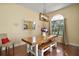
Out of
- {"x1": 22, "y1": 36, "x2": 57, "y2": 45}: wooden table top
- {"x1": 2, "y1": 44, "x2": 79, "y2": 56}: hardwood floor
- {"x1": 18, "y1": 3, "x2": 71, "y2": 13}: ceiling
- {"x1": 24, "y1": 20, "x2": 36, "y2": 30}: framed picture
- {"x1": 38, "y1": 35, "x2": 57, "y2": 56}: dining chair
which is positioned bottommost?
{"x1": 2, "y1": 44, "x2": 79, "y2": 56}: hardwood floor

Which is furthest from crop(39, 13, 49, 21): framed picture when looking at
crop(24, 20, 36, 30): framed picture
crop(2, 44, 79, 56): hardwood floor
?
crop(2, 44, 79, 56): hardwood floor

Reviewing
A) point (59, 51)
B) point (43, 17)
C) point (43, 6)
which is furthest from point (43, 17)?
point (59, 51)

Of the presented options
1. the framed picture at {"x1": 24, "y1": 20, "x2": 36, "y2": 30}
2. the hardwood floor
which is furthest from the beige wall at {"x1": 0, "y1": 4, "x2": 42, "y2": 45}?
the hardwood floor

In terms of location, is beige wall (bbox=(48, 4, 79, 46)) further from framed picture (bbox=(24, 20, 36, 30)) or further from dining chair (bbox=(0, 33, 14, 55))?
dining chair (bbox=(0, 33, 14, 55))

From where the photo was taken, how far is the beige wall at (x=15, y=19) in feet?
4.60

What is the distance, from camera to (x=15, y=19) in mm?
1448

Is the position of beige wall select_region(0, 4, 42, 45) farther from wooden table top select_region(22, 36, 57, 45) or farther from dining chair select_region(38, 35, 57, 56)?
dining chair select_region(38, 35, 57, 56)

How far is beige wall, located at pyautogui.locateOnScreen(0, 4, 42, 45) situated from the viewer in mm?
1403

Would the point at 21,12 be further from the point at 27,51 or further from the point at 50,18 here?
the point at 27,51

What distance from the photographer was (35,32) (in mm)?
1498

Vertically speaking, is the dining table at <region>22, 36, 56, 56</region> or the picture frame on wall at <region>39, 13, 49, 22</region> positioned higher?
the picture frame on wall at <region>39, 13, 49, 22</region>

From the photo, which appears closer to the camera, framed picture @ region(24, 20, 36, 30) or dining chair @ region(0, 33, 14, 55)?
dining chair @ region(0, 33, 14, 55)

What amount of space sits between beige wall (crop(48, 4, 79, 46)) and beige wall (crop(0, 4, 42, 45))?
329mm

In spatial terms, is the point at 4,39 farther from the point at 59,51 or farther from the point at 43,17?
the point at 59,51
